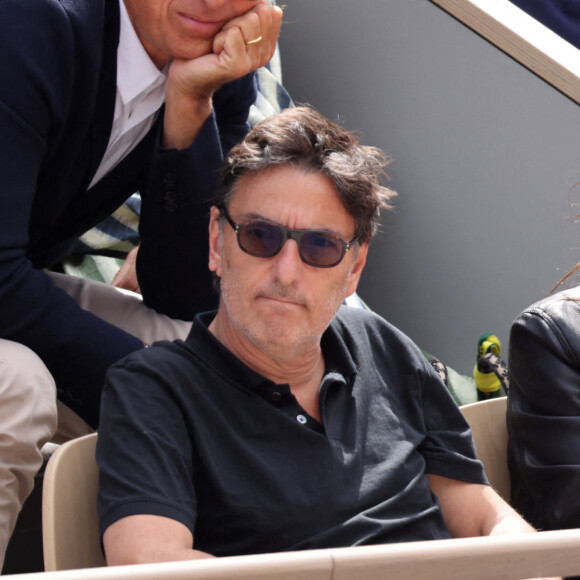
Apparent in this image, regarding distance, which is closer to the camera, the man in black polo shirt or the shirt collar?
the man in black polo shirt

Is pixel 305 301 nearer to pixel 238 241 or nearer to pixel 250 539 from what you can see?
pixel 238 241

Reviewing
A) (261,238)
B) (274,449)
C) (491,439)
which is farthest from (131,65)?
(491,439)

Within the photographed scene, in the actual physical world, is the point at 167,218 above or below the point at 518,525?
below

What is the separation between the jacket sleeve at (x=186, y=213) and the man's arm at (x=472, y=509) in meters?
0.81

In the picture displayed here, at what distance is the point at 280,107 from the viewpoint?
10.4 ft

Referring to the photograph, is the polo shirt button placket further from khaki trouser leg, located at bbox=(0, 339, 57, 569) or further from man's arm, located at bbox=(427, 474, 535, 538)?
man's arm, located at bbox=(427, 474, 535, 538)

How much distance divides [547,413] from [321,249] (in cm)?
54

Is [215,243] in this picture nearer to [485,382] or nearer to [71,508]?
[71,508]

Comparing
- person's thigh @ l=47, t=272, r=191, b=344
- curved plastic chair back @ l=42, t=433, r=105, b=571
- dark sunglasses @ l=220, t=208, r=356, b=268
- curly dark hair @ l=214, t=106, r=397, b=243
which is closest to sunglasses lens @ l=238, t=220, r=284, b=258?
dark sunglasses @ l=220, t=208, r=356, b=268

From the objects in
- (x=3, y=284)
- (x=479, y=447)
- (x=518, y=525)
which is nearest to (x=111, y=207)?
(x=3, y=284)

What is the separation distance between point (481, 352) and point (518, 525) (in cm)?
144

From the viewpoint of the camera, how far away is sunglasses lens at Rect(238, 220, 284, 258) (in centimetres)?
158

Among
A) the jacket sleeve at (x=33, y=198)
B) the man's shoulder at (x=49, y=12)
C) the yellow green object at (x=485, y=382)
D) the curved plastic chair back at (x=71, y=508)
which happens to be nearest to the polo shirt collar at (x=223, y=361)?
the curved plastic chair back at (x=71, y=508)

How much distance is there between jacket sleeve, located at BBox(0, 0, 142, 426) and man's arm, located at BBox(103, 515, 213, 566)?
64cm
